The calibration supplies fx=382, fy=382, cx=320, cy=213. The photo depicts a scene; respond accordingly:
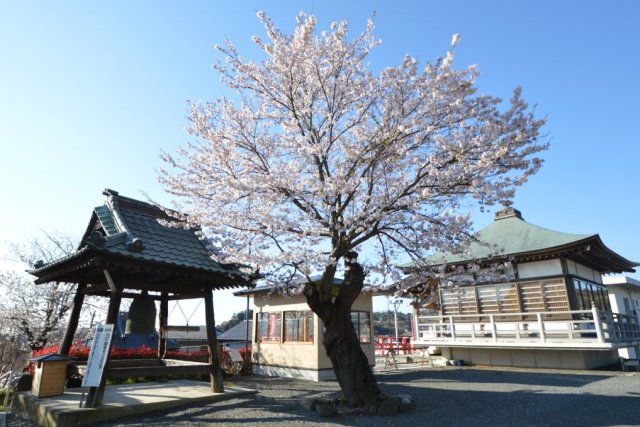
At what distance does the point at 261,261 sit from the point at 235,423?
10.2 feet

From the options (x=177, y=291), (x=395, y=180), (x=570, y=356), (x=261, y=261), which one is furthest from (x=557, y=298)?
(x=177, y=291)

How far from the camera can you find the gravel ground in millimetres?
6793

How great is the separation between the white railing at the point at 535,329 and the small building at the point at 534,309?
36mm

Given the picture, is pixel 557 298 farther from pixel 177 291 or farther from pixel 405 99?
pixel 177 291

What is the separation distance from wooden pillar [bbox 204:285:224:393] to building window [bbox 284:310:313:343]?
621 cm

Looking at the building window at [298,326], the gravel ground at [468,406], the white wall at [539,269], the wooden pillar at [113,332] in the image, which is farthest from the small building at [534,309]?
the wooden pillar at [113,332]

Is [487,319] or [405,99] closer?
[405,99]

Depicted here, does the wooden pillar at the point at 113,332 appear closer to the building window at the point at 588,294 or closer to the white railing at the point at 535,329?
the white railing at the point at 535,329

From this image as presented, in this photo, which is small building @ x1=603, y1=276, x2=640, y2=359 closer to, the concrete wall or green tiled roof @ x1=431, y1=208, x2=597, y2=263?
the concrete wall

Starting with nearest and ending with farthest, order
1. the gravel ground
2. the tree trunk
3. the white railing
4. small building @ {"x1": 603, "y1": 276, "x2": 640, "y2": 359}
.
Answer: the gravel ground, the tree trunk, the white railing, small building @ {"x1": 603, "y1": 276, "x2": 640, "y2": 359}

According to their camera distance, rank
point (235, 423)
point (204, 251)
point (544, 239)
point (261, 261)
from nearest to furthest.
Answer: point (235, 423), point (261, 261), point (204, 251), point (544, 239)

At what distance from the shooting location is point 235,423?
6.86m

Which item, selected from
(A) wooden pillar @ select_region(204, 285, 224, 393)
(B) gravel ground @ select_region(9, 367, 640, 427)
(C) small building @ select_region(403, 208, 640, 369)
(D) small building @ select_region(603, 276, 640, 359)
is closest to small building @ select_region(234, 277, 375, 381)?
(B) gravel ground @ select_region(9, 367, 640, 427)

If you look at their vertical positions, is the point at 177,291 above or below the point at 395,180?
below
